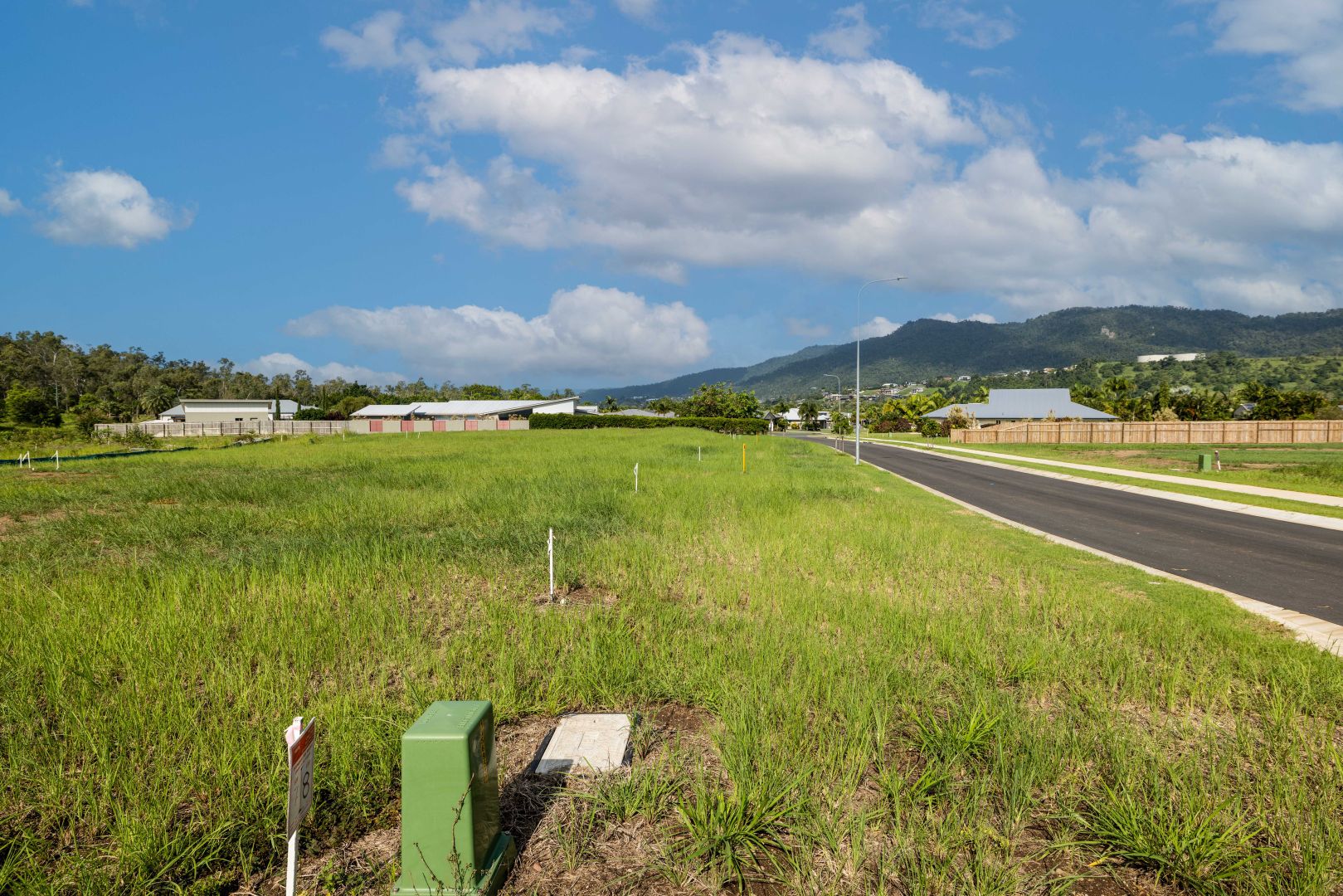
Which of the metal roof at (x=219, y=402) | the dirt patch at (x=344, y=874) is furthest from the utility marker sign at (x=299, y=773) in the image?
the metal roof at (x=219, y=402)

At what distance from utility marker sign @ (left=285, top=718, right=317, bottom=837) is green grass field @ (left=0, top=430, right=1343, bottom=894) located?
98 centimetres

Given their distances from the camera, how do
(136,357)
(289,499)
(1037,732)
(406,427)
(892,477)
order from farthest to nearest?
(136,357)
(406,427)
(892,477)
(289,499)
(1037,732)

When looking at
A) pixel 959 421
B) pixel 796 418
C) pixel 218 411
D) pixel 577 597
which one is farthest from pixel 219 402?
pixel 796 418

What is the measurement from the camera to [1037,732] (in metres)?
4.36

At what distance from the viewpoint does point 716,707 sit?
4.96 meters

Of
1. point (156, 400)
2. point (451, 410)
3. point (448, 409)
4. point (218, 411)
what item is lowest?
point (451, 410)

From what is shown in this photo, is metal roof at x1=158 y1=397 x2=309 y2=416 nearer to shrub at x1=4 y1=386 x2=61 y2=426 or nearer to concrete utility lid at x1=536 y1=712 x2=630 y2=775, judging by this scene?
shrub at x1=4 y1=386 x2=61 y2=426

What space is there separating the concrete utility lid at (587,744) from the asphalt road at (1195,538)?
8701mm

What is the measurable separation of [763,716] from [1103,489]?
78.2ft

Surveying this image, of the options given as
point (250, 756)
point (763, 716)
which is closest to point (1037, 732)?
point (763, 716)

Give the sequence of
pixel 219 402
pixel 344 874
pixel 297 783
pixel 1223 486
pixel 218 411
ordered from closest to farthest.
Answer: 1. pixel 297 783
2. pixel 344 874
3. pixel 1223 486
4. pixel 218 411
5. pixel 219 402

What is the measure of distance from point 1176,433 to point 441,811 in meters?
70.6

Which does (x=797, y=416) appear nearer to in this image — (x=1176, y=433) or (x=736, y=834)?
(x=1176, y=433)

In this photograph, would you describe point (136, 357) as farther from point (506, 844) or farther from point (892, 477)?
point (506, 844)
